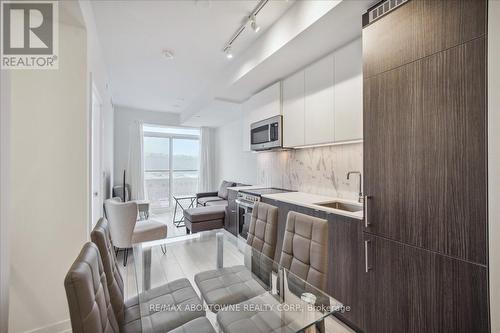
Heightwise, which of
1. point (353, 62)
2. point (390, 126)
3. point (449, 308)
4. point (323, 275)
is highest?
point (353, 62)

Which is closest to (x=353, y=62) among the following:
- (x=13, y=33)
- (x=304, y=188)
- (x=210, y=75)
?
(x=304, y=188)

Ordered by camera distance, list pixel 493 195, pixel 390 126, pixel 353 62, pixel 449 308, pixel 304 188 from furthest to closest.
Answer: pixel 304 188, pixel 353 62, pixel 390 126, pixel 449 308, pixel 493 195

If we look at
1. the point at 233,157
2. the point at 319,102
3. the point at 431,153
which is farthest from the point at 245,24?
the point at 233,157

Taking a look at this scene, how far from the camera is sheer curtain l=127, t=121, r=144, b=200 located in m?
5.64

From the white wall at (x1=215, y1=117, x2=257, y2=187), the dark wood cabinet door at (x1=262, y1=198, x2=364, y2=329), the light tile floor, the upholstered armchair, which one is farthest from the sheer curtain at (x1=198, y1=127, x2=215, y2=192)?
the dark wood cabinet door at (x1=262, y1=198, x2=364, y2=329)

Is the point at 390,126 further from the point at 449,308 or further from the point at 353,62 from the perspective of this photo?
the point at 449,308

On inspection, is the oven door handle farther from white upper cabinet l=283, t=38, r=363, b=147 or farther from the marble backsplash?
white upper cabinet l=283, t=38, r=363, b=147

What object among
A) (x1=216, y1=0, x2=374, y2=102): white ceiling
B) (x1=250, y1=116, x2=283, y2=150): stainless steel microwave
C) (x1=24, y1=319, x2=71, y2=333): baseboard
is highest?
(x1=216, y1=0, x2=374, y2=102): white ceiling

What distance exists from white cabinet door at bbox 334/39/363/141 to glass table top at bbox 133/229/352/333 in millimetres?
1388

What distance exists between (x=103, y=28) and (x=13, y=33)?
2.67 feet

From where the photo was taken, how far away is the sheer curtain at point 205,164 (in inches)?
260

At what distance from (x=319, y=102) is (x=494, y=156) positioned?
1.59m

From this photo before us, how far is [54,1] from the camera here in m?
1.56

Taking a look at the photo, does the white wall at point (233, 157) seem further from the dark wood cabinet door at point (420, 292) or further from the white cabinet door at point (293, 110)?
the dark wood cabinet door at point (420, 292)
